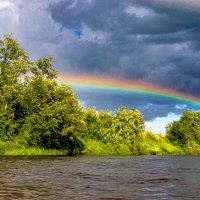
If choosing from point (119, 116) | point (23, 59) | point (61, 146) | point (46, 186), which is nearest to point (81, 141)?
point (61, 146)

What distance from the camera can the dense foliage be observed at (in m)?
69.5

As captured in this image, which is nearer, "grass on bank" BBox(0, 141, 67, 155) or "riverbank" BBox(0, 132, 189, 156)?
"grass on bank" BBox(0, 141, 67, 155)

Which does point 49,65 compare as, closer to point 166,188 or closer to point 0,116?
point 0,116

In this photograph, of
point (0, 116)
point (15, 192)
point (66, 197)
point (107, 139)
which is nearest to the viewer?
point (66, 197)

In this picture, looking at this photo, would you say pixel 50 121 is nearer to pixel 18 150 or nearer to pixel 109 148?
pixel 18 150

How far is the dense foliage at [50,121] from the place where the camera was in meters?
69.5

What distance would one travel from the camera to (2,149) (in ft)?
213

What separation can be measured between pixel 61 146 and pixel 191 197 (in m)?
59.4

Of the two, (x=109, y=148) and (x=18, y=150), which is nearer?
(x=18, y=150)

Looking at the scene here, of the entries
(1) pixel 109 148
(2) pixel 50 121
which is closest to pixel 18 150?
(2) pixel 50 121

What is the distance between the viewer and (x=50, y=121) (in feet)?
226

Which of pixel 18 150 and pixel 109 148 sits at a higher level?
pixel 109 148

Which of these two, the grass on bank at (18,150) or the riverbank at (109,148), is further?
the riverbank at (109,148)

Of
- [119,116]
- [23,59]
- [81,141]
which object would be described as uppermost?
[23,59]
